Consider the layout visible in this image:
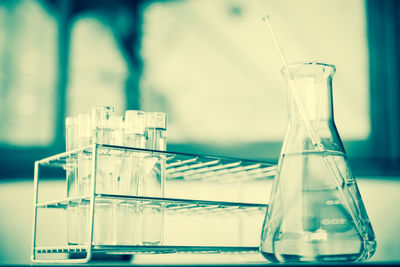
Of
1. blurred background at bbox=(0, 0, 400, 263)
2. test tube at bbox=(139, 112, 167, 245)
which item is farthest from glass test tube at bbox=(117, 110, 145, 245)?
blurred background at bbox=(0, 0, 400, 263)

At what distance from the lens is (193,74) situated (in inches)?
57.1

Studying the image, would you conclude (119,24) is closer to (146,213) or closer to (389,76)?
(389,76)

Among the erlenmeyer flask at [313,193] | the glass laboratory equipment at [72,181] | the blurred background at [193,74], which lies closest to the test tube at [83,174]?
the glass laboratory equipment at [72,181]

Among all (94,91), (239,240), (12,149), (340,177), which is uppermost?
(94,91)

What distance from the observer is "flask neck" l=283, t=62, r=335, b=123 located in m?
0.72

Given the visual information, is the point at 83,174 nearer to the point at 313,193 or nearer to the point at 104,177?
the point at 104,177

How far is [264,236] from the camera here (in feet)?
2.23

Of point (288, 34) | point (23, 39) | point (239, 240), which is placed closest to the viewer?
point (239, 240)

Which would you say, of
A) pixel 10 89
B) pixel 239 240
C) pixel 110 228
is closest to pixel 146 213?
pixel 110 228

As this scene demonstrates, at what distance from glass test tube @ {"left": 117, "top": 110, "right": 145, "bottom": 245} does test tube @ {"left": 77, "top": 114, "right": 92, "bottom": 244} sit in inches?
1.9

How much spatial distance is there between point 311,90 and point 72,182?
376mm

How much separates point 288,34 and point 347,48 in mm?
162

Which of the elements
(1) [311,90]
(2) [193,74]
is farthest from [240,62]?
(1) [311,90]

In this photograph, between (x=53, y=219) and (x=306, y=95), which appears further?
(x=53, y=219)
